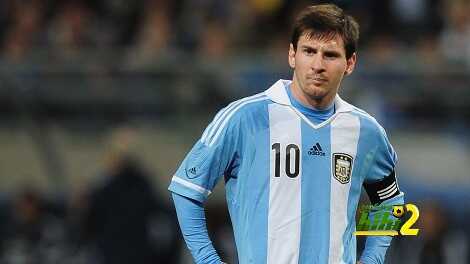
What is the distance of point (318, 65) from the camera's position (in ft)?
16.0

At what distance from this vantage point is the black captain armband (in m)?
5.33

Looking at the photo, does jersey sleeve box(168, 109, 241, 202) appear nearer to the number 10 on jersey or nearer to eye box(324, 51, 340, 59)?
the number 10 on jersey

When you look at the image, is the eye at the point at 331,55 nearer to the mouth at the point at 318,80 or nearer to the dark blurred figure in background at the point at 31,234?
the mouth at the point at 318,80

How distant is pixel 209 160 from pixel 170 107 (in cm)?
684

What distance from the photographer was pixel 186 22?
12.8 metres

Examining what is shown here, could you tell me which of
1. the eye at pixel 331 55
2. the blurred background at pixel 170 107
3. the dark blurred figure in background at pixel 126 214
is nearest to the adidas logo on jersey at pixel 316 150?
the eye at pixel 331 55

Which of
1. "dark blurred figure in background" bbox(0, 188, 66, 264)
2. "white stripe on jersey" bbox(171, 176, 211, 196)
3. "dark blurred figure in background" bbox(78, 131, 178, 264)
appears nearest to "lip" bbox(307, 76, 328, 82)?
"white stripe on jersey" bbox(171, 176, 211, 196)

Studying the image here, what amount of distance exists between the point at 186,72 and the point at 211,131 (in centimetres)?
655

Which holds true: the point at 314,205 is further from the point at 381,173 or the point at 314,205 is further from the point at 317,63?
the point at 317,63

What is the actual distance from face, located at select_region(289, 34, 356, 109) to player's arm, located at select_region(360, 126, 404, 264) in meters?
0.40

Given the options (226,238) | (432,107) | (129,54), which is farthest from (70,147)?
(432,107)

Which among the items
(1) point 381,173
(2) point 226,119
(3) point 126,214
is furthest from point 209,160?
(3) point 126,214

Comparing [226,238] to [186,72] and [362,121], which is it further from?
[362,121]
